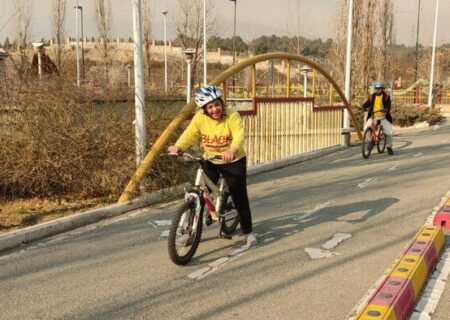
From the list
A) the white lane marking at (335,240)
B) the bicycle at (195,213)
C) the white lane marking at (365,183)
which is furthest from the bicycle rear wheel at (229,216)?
the white lane marking at (365,183)

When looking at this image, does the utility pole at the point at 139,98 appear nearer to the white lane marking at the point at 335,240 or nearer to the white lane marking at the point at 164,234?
the white lane marking at the point at 164,234

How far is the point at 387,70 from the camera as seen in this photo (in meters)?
36.3

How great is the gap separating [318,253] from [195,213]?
136 cm

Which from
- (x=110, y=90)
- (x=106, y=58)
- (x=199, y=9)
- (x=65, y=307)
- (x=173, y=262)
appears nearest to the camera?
(x=65, y=307)

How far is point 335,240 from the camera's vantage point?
591 centimetres

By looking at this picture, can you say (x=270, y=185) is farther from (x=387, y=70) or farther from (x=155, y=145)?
(x=387, y=70)

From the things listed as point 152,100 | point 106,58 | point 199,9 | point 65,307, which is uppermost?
point 199,9

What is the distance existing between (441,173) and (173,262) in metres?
6.95

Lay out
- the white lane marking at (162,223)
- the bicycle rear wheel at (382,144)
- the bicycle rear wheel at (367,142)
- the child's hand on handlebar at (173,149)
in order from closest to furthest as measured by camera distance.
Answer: the child's hand on handlebar at (173,149) < the white lane marking at (162,223) < the bicycle rear wheel at (367,142) < the bicycle rear wheel at (382,144)

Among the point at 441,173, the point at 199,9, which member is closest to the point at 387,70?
the point at 199,9

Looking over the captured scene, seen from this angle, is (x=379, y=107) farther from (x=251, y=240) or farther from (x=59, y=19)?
(x=59, y=19)

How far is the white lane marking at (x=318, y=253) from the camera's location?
5375 millimetres

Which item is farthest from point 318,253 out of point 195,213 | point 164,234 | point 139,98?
point 139,98

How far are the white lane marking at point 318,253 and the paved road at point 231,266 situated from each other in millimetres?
66
